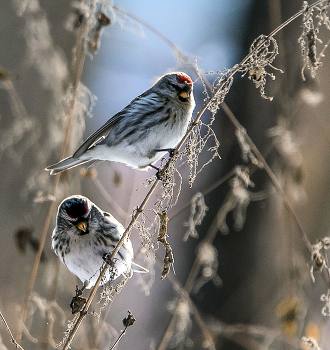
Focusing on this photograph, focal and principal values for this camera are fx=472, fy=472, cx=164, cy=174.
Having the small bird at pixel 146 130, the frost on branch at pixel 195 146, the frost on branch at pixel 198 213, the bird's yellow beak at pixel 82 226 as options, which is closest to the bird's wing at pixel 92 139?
the small bird at pixel 146 130

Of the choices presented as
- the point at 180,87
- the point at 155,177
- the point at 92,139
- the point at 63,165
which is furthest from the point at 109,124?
the point at 155,177

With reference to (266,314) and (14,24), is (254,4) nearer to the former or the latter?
(14,24)

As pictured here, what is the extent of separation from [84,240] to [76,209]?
0.59ft

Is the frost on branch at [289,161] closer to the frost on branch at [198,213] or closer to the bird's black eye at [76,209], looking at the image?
the frost on branch at [198,213]

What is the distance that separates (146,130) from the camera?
2.65 m

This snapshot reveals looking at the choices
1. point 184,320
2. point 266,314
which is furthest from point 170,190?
point 266,314

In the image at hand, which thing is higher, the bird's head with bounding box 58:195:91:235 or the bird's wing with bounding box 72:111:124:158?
the bird's wing with bounding box 72:111:124:158

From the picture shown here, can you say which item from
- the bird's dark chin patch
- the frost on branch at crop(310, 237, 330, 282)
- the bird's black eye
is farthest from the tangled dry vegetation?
the bird's dark chin patch

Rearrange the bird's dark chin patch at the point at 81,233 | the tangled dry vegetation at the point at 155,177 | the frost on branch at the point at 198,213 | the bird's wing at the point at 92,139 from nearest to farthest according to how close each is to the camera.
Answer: the tangled dry vegetation at the point at 155,177 < the frost on branch at the point at 198,213 < the bird's wing at the point at 92,139 < the bird's dark chin patch at the point at 81,233

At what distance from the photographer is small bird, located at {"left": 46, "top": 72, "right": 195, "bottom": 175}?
8.62 ft

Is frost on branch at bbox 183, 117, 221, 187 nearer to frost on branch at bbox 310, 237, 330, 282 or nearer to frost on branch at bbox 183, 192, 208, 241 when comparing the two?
frost on branch at bbox 183, 192, 208, 241

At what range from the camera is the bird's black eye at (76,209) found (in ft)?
8.63

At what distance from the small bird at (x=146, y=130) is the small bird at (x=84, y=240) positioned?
254mm

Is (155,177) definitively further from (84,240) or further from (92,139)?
(84,240)
